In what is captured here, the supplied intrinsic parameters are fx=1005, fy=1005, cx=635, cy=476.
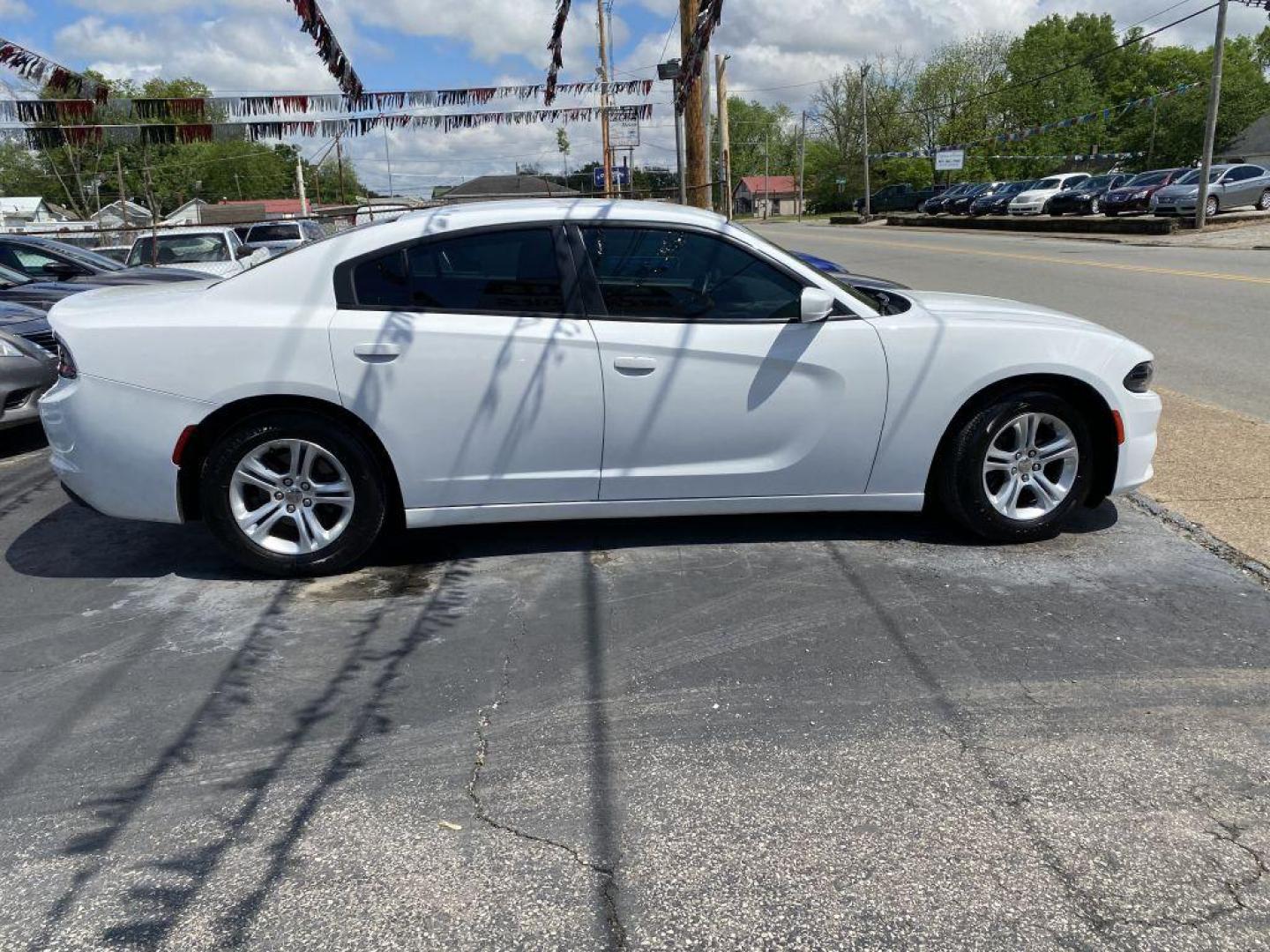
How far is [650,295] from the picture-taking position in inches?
176

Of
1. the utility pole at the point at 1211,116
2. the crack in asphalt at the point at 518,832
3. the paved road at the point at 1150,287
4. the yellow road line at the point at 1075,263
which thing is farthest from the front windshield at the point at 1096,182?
the crack in asphalt at the point at 518,832

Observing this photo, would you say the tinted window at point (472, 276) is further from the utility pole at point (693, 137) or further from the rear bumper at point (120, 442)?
the utility pole at point (693, 137)

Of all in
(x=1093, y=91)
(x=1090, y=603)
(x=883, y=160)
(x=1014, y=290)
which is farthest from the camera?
(x=883, y=160)

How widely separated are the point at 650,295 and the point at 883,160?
78793 millimetres

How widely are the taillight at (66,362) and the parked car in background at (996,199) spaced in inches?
1739

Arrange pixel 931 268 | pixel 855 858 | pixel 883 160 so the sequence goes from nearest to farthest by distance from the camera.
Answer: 1. pixel 855 858
2. pixel 931 268
3. pixel 883 160

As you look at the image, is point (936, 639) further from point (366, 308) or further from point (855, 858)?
point (366, 308)

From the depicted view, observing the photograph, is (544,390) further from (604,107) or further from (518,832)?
(604,107)

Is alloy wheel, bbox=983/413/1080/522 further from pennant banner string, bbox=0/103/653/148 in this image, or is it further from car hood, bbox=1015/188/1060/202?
car hood, bbox=1015/188/1060/202

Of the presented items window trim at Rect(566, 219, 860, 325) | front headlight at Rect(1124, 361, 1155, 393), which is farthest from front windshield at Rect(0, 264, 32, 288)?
front headlight at Rect(1124, 361, 1155, 393)

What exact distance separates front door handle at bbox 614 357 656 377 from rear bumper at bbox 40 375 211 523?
68.7 inches

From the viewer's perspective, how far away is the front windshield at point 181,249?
15.8 meters

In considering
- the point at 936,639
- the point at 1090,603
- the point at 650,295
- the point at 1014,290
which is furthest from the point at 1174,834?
the point at 1014,290

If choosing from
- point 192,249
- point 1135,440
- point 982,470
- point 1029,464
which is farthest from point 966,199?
A: point 982,470
